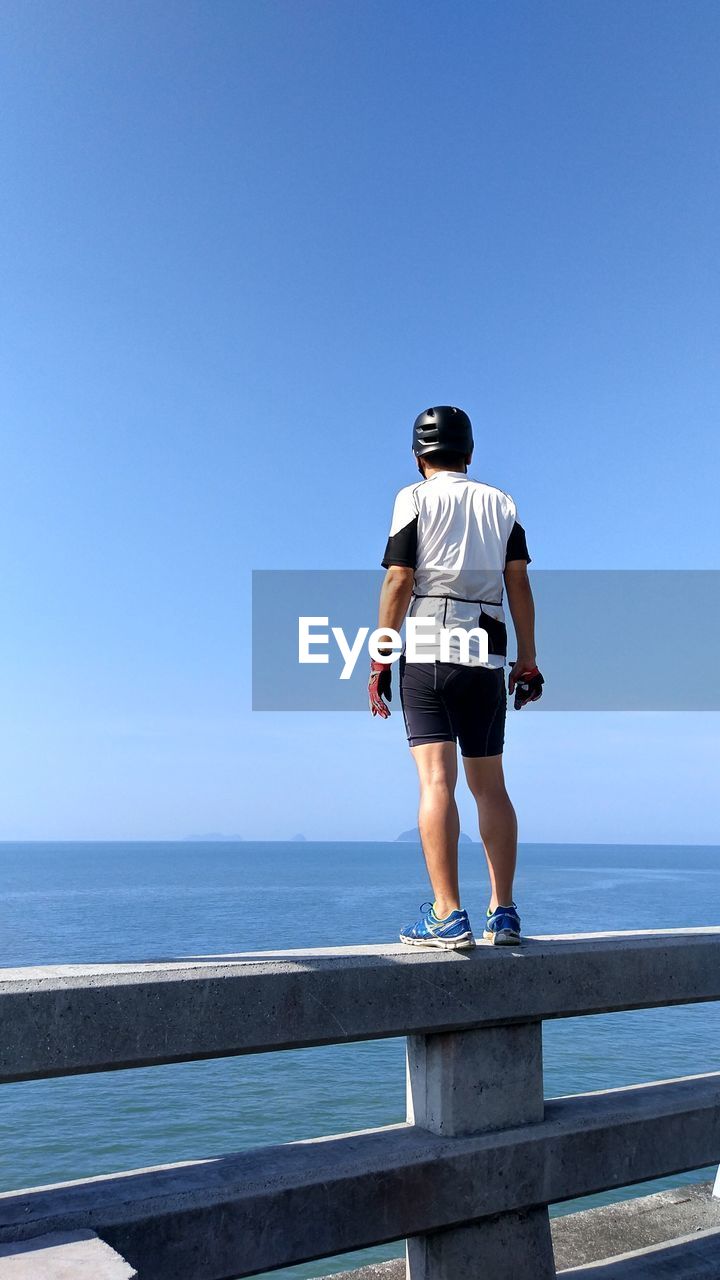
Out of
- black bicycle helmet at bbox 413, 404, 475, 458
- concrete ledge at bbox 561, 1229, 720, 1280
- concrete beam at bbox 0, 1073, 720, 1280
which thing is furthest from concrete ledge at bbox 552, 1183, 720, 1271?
black bicycle helmet at bbox 413, 404, 475, 458

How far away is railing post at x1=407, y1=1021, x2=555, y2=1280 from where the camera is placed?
2.92 metres

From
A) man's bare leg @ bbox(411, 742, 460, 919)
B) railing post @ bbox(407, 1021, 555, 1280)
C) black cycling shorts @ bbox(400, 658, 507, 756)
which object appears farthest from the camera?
black cycling shorts @ bbox(400, 658, 507, 756)

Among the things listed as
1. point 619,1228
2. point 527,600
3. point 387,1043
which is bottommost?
point 387,1043

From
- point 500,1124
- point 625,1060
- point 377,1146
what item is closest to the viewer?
point 377,1146

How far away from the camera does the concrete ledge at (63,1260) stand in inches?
71.6

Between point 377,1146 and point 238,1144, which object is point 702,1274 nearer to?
point 377,1146

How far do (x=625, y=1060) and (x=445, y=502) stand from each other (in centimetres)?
3604

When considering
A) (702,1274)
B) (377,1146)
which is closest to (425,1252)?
(377,1146)

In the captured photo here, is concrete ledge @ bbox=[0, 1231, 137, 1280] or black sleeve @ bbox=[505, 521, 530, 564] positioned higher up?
black sleeve @ bbox=[505, 521, 530, 564]

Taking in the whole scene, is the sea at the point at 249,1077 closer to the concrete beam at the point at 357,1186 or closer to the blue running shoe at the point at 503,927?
the concrete beam at the point at 357,1186

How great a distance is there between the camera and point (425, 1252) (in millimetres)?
2908

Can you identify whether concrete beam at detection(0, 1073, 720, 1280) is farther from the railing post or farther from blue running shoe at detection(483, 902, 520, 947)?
blue running shoe at detection(483, 902, 520, 947)

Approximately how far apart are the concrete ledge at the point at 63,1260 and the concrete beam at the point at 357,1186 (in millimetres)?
141

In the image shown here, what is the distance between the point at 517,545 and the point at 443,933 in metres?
1.58
